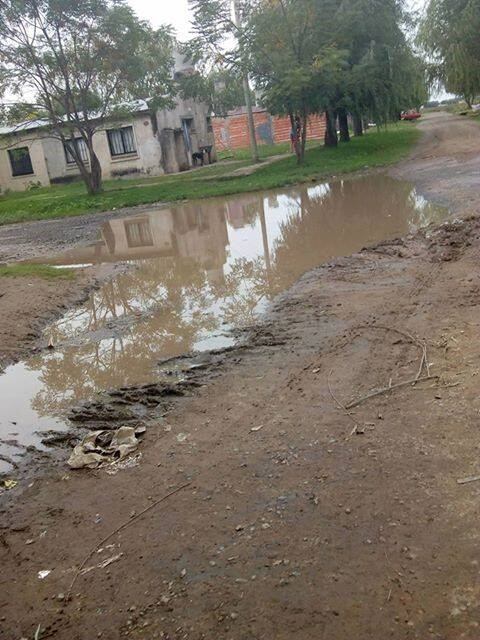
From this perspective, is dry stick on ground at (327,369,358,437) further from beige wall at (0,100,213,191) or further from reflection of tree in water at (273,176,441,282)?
beige wall at (0,100,213,191)

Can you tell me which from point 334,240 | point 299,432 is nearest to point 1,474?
point 299,432

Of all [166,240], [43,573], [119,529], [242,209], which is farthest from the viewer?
[242,209]

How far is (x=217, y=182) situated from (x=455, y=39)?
13454 millimetres

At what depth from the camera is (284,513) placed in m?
3.49

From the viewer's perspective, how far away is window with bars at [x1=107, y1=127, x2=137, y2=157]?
108ft

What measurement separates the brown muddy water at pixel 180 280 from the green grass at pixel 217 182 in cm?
389

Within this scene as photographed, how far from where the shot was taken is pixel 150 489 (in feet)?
13.1

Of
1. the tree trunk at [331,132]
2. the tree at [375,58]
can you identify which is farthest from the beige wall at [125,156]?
the tree at [375,58]

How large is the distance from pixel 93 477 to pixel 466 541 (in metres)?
2.52

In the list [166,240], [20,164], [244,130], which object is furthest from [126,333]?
[244,130]

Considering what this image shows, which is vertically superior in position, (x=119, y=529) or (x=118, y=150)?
(x=118, y=150)

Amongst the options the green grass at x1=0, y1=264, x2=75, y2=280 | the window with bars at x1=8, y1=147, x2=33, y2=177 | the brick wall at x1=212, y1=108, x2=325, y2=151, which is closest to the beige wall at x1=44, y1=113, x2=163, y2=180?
the window with bars at x1=8, y1=147, x2=33, y2=177

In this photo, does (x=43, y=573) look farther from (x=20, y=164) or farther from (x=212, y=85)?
(x=20, y=164)

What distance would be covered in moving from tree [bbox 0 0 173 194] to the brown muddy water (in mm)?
8663
